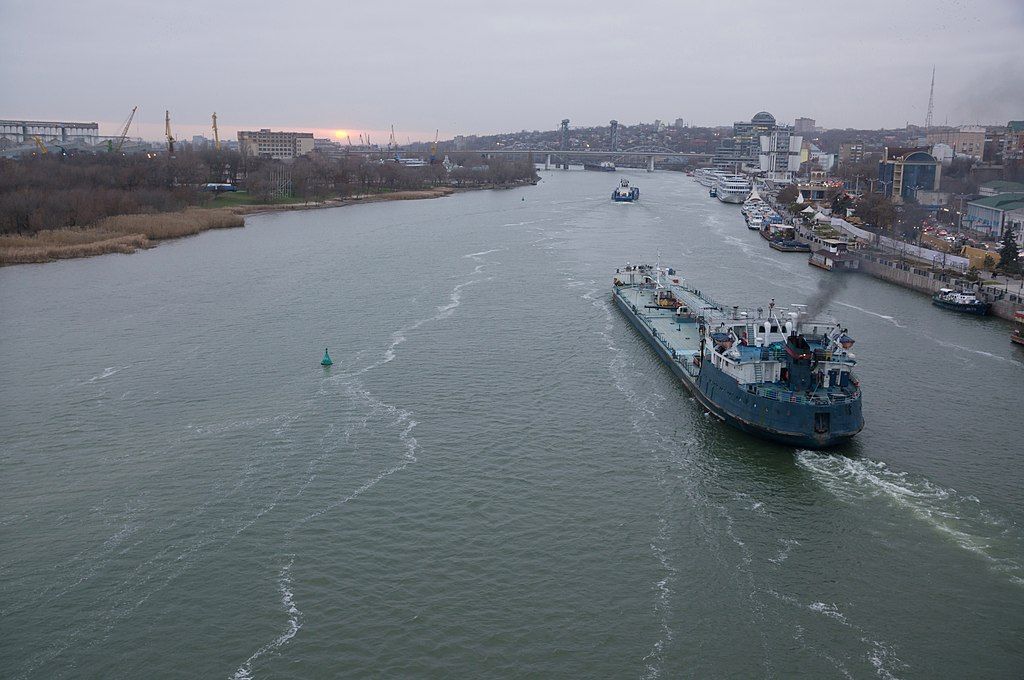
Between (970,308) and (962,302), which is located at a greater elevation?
(962,302)

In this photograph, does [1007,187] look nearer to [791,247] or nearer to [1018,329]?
[791,247]

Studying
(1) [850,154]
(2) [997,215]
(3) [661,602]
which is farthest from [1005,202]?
(1) [850,154]

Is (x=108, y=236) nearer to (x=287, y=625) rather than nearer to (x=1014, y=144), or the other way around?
(x=287, y=625)

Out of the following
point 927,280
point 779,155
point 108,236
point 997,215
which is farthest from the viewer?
point 779,155

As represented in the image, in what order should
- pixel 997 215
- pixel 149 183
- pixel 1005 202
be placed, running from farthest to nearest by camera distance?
pixel 149 183, pixel 1005 202, pixel 997 215

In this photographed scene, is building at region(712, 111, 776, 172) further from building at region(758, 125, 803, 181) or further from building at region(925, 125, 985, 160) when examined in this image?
building at region(925, 125, 985, 160)

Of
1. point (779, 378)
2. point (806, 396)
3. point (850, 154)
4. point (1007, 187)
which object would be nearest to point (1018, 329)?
point (779, 378)

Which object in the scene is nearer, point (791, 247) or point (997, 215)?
point (997, 215)

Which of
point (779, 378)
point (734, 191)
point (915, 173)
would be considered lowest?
point (779, 378)

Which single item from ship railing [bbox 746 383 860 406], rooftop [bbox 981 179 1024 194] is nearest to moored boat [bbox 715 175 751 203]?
rooftop [bbox 981 179 1024 194]
